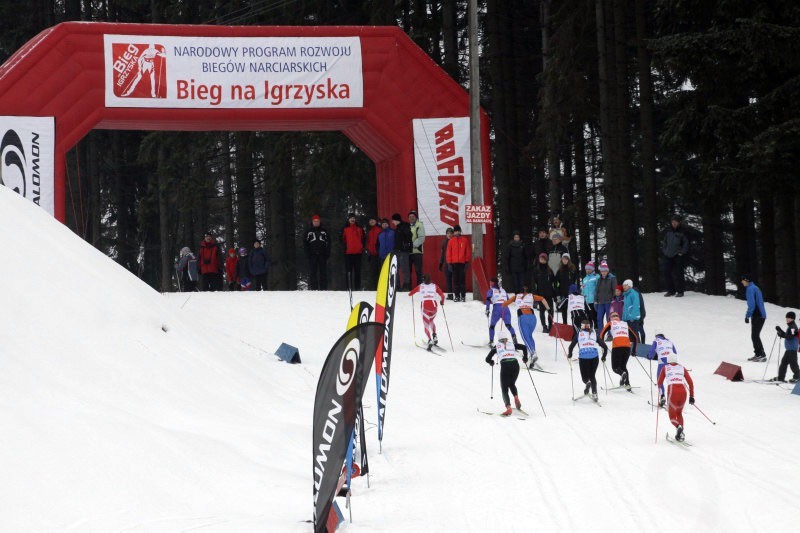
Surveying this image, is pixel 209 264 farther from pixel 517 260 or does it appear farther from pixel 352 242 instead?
pixel 517 260

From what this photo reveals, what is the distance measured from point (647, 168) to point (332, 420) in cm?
2031

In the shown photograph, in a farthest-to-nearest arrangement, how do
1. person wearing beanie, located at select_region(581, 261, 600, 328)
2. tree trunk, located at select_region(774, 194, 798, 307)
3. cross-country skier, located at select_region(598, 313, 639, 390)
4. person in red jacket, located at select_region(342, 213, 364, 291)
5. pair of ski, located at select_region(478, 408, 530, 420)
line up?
person in red jacket, located at select_region(342, 213, 364, 291)
tree trunk, located at select_region(774, 194, 798, 307)
person wearing beanie, located at select_region(581, 261, 600, 328)
cross-country skier, located at select_region(598, 313, 639, 390)
pair of ski, located at select_region(478, 408, 530, 420)

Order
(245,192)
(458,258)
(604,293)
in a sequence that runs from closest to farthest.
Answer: (604,293), (458,258), (245,192)

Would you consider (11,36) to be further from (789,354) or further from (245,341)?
(789,354)

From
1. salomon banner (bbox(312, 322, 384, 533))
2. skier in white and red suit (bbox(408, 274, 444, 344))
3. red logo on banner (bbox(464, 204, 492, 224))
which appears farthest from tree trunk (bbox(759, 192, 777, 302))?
salomon banner (bbox(312, 322, 384, 533))

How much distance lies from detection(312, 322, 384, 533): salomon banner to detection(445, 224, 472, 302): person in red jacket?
1491 centimetres

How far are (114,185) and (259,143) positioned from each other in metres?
9.66

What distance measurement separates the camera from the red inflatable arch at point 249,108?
2264 cm

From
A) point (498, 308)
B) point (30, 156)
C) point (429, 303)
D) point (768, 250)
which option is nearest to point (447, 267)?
point (429, 303)

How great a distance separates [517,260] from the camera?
23.0 meters

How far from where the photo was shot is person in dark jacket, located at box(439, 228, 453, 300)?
22812mm

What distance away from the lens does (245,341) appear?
1875 centimetres

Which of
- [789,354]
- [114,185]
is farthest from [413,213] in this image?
[114,185]

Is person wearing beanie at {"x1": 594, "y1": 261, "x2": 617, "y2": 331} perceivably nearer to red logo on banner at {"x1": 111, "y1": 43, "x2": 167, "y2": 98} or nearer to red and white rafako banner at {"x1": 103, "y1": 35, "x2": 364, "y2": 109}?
red and white rafako banner at {"x1": 103, "y1": 35, "x2": 364, "y2": 109}
